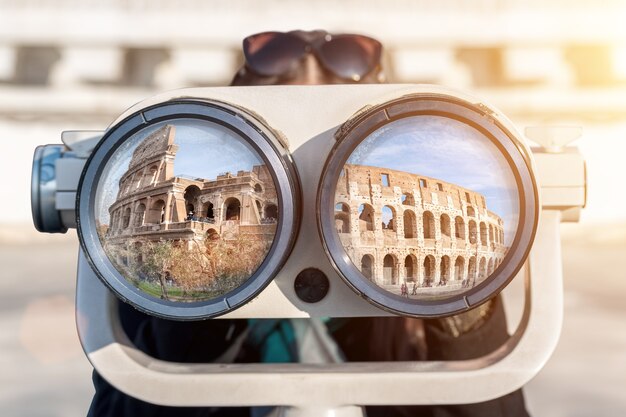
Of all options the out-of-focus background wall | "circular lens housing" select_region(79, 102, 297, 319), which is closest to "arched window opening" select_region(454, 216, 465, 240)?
"circular lens housing" select_region(79, 102, 297, 319)

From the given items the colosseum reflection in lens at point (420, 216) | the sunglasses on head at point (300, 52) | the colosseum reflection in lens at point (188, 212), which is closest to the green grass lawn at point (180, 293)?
the colosseum reflection in lens at point (188, 212)

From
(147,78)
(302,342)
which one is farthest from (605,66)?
(302,342)

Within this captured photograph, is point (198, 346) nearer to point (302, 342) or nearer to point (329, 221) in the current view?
point (302, 342)

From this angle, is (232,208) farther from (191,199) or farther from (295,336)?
(295,336)

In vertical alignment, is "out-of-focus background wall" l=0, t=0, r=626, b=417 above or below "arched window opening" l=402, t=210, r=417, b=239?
above

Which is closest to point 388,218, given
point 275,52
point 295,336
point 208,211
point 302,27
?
point 208,211

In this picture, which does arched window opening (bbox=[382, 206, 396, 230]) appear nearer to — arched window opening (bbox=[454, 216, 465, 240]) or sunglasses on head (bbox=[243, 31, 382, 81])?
arched window opening (bbox=[454, 216, 465, 240])
